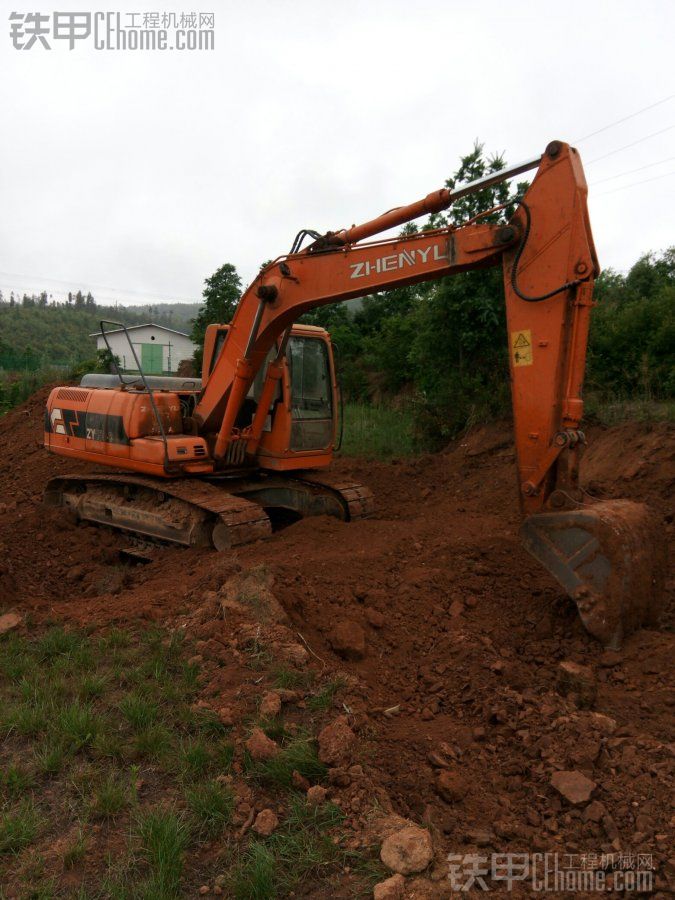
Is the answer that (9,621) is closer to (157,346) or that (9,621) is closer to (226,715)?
(226,715)

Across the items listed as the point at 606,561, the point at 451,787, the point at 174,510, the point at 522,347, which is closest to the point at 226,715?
the point at 451,787

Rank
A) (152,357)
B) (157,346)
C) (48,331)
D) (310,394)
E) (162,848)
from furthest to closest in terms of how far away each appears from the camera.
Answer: (48,331) → (157,346) → (152,357) → (310,394) → (162,848)

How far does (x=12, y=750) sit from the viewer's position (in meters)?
3.26

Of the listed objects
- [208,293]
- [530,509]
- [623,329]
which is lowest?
[530,509]

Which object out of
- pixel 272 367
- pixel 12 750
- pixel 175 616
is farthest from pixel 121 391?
pixel 12 750

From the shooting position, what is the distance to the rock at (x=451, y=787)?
9.23 ft

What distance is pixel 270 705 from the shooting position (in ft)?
10.9

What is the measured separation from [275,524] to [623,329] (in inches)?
258

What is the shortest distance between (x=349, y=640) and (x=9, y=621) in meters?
2.49

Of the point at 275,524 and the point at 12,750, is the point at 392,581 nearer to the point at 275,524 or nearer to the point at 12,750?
the point at 12,750

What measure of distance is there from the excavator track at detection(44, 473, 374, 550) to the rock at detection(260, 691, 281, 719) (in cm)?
283

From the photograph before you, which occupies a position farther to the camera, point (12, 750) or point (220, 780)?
point (12, 750)

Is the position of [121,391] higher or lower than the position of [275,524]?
higher

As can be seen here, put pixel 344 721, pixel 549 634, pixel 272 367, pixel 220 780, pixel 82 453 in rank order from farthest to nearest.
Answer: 1. pixel 82 453
2. pixel 272 367
3. pixel 549 634
4. pixel 344 721
5. pixel 220 780
